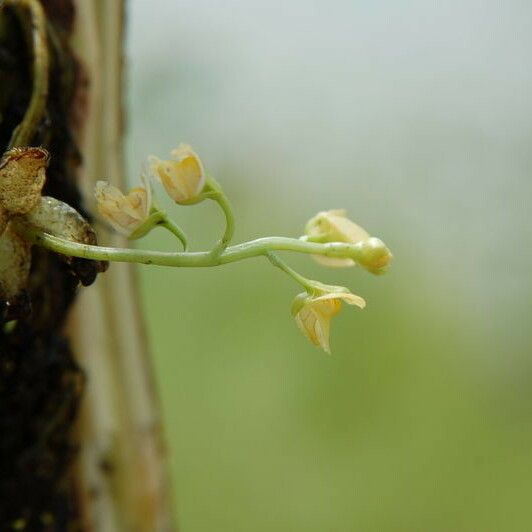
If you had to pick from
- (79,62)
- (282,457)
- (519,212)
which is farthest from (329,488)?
(79,62)

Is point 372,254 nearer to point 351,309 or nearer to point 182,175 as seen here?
point 182,175

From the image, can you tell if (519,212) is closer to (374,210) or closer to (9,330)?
(374,210)

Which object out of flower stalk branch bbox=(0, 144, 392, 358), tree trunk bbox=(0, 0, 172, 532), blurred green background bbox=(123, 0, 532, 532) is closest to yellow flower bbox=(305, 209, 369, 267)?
flower stalk branch bbox=(0, 144, 392, 358)

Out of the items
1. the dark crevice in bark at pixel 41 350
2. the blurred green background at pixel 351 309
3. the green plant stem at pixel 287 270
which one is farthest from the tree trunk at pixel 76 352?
the blurred green background at pixel 351 309

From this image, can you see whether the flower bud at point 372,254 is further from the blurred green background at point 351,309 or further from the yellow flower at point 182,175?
the blurred green background at point 351,309

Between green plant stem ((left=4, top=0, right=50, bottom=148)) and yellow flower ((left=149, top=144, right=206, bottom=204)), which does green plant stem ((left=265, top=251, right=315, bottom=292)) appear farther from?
green plant stem ((left=4, top=0, right=50, bottom=148))
